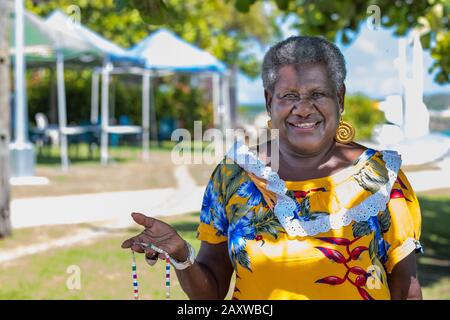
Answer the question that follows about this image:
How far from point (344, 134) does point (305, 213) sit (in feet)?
1.10

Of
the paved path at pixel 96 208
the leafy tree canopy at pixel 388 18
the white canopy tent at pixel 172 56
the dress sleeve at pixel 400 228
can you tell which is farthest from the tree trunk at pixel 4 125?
the white canopy tent at pixel 172 56

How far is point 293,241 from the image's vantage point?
7.58 ft

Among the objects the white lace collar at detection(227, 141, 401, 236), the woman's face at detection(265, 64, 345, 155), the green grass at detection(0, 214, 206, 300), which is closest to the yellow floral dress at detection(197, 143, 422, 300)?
the white lace collar at detection(227, 141, 401, 236)

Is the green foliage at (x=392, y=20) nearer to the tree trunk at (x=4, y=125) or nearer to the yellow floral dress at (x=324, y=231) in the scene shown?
the tree trunk at (x=4, y=125)

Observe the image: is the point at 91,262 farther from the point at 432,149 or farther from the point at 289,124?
the point at 289,124

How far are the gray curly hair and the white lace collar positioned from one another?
0.90ft

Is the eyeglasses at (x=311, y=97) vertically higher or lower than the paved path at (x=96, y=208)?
higher

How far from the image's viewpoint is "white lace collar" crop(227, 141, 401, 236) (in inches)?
90.7

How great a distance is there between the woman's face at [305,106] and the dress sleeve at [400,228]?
11.0 inches

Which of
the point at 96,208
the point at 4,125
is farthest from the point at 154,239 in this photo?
the point at 96,208

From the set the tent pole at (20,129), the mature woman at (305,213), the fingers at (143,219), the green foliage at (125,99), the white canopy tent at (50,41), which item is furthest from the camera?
the green foliage at (125,99)

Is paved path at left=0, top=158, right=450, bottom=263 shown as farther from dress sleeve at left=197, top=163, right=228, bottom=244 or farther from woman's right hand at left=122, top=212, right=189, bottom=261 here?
woman's right hand at left=122, top=212, right=189, bottom=261

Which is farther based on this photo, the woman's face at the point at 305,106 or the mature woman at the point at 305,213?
the woman's face at the point at 305,106

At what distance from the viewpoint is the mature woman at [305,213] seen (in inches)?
90.1
